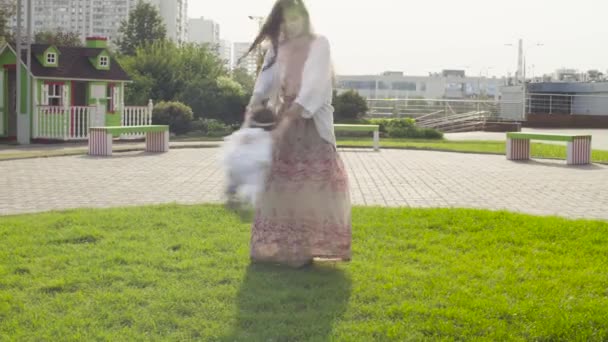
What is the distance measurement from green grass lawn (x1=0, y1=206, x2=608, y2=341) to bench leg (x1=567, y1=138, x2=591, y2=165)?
10.8 metres

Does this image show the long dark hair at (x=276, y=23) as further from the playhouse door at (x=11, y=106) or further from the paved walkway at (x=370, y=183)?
the playhouse door at (x=11, y=106)

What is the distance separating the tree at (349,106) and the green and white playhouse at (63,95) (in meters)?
11.0

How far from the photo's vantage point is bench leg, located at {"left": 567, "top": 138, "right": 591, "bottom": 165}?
1860cm

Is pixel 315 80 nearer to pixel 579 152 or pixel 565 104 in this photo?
pixel 579 152

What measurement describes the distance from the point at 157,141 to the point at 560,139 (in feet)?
32.9

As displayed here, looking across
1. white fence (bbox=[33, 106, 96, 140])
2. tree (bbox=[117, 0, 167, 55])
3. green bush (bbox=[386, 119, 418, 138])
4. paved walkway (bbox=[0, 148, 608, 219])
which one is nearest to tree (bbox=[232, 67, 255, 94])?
green bush (bbox=[386, 119, 418, 138])

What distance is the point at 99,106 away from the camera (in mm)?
26438

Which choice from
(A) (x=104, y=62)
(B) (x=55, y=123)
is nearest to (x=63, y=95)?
(B) (x=55, y=123)

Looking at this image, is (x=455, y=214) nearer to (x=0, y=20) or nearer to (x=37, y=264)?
→ (x=37, y=264)

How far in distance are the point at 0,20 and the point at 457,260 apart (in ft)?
123

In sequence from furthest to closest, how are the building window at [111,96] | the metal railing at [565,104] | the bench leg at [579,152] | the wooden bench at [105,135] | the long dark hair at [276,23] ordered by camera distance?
the metal railing at [565,104] → the building window at [111,96] → the wooden bench at [105,135] → the bench leg at [579,152] → the long dark hair at [276,23]

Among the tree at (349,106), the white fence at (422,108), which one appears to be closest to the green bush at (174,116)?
the tree at (349,106)

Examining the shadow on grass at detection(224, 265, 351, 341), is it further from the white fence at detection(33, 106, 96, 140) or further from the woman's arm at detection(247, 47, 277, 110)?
the white fence at detection(33, 106, 96, 140)

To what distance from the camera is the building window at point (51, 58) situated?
26608mm
